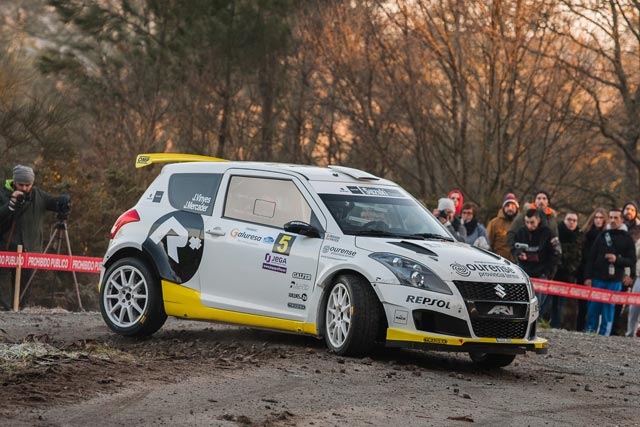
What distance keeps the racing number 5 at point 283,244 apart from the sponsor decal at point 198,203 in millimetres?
1122

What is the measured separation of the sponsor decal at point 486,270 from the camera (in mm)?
10781

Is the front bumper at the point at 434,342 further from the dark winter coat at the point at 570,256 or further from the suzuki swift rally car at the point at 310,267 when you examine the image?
the dark winter coat at the point at 570,256

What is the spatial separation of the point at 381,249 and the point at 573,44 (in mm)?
17117

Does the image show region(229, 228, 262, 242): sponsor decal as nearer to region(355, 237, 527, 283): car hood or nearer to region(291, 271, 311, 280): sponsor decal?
region(291, 271, 311, 280): sponsor decal

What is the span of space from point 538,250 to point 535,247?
69mm

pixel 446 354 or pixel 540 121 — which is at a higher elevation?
pixel 540 121

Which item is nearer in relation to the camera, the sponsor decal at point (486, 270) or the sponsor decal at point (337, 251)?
the sponsor decal at point (486, 270)

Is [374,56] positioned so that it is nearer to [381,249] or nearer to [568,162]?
[568,162]

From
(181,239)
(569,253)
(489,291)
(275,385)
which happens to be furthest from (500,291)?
(569,253)

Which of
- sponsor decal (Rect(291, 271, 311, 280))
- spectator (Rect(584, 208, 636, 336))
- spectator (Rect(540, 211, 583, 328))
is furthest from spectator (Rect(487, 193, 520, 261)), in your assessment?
sponsor decal (Rect(291, 271, 311, 280))

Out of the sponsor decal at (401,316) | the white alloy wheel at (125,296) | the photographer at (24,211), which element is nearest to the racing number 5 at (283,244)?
the sponsor decal at (401,316)

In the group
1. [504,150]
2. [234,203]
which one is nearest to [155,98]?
[504,150]

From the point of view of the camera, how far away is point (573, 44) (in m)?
26.8

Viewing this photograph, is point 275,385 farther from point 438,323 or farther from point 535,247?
point 535,247
